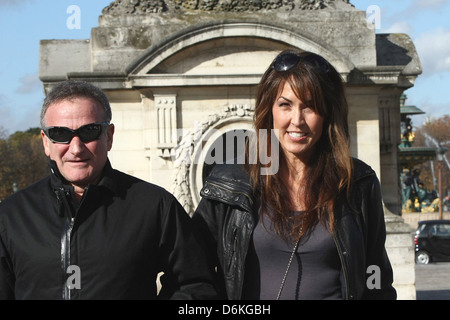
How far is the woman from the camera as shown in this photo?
11.6ft

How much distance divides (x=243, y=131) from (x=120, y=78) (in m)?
1.93

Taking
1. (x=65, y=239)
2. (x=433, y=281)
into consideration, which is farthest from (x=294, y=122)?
(x=433, y=281)

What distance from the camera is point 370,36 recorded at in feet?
40.1

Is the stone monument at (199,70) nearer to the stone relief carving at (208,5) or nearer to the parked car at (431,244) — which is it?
the stone relief carving at (208,5)

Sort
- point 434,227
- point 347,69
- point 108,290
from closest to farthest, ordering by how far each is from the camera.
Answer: point 108,290 → point 347,69 → point 434,227

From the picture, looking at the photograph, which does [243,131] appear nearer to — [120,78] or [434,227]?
[120,78]

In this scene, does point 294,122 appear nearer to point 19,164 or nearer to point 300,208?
point 300,208

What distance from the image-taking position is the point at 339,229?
11.7ft

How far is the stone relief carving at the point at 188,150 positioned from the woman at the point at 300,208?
8.03 m

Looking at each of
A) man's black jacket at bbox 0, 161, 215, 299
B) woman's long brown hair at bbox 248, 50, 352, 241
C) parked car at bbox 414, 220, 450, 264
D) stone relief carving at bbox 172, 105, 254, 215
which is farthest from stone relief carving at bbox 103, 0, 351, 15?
parked car at bbox 414, 220, 450, 264

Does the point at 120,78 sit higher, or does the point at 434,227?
the point at 120,78

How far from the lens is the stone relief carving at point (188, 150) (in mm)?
11789

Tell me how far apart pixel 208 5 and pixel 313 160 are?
28.8ft

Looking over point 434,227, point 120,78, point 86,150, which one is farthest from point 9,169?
point 86,150
